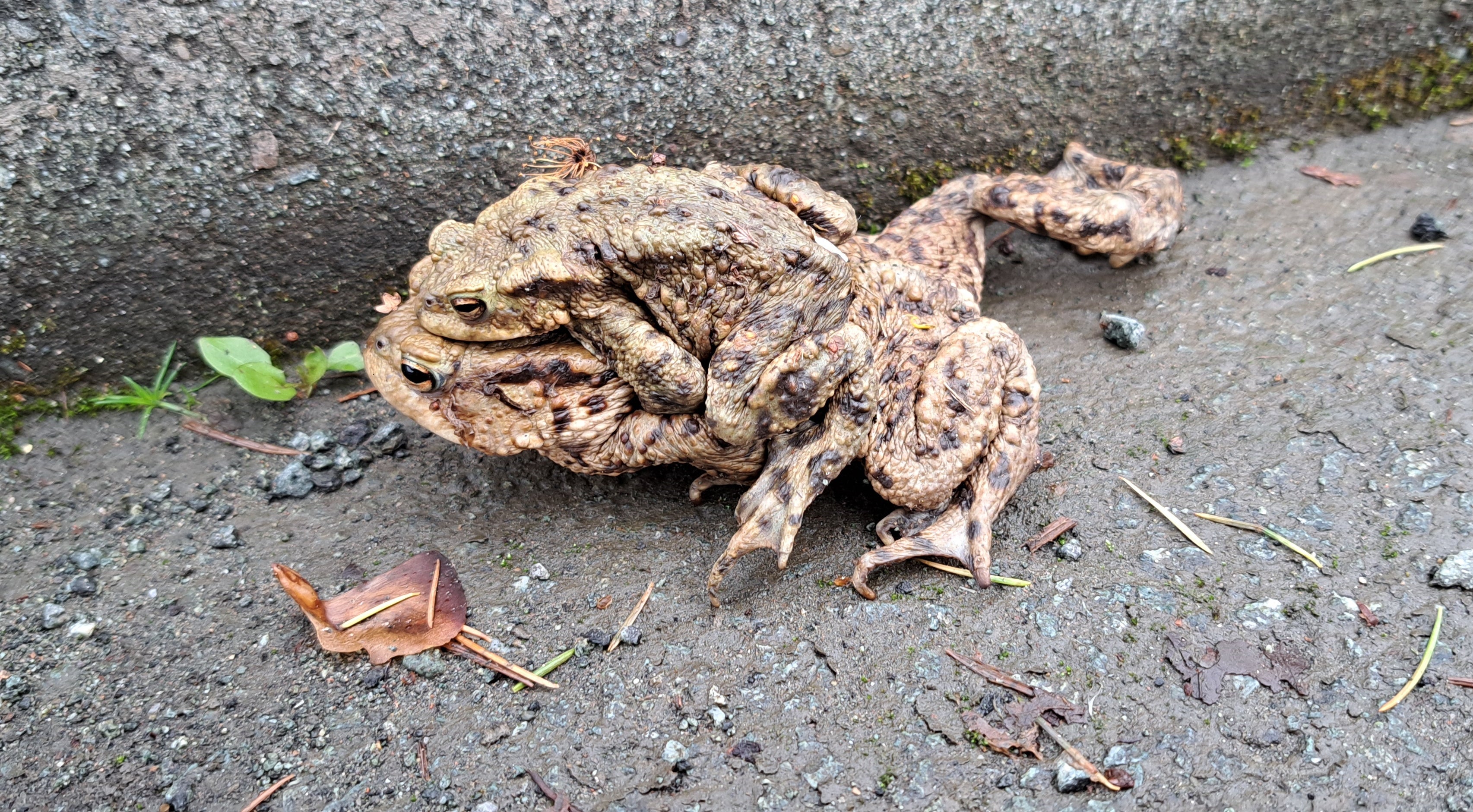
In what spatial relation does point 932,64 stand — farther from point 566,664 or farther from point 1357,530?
point 566,664

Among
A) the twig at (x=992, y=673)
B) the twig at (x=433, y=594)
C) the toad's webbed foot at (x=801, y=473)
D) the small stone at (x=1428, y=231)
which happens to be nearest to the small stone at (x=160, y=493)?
the twig at (x=433, y=594)

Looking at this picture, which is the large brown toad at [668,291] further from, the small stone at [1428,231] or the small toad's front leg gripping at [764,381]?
the small stone at [1428,231]

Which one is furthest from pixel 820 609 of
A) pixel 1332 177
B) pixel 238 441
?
pixel 1332 177

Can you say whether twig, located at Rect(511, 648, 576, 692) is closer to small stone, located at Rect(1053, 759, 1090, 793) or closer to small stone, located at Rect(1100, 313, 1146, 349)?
small stone, located at Rect(1053, 759, 1090, 793)

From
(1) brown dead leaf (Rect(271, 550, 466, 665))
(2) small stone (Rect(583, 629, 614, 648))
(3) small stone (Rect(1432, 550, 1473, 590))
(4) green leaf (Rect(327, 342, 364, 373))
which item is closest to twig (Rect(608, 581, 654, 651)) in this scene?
(2) small stone (Rect(583, 629, 614, 648))

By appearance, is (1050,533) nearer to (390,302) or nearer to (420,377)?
(420,377)

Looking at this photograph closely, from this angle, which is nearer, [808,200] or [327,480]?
[808,200]

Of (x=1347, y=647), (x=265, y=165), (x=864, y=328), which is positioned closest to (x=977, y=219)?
(x=864, y=328)
